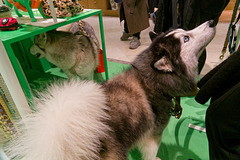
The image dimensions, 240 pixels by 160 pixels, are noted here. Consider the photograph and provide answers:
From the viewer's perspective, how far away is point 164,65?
941 mm

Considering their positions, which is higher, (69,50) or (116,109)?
(69,50)

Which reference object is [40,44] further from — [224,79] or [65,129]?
[224,79]

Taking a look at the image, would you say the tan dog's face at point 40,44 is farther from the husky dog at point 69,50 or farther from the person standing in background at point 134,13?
the person standing in background at point 134,13

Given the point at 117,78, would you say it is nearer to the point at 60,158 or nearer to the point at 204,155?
the point at 60,158

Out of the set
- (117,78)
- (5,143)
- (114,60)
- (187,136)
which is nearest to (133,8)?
(114,60)

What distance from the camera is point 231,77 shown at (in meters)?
0.61

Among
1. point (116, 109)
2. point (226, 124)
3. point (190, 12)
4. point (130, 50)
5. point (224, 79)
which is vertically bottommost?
point (130, 50)

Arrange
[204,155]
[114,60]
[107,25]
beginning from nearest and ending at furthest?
[204,155] < [114,60] < [107,25]

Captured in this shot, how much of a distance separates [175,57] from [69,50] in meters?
1.16

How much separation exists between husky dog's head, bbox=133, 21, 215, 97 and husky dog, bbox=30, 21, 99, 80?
36.0 inches

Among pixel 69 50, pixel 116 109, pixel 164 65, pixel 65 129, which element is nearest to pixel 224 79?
pixel 164 65

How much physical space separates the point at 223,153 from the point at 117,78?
713mm

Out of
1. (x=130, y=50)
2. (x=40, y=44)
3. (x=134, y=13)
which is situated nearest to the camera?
(x=40, y=44)

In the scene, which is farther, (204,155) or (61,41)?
(61,41)
